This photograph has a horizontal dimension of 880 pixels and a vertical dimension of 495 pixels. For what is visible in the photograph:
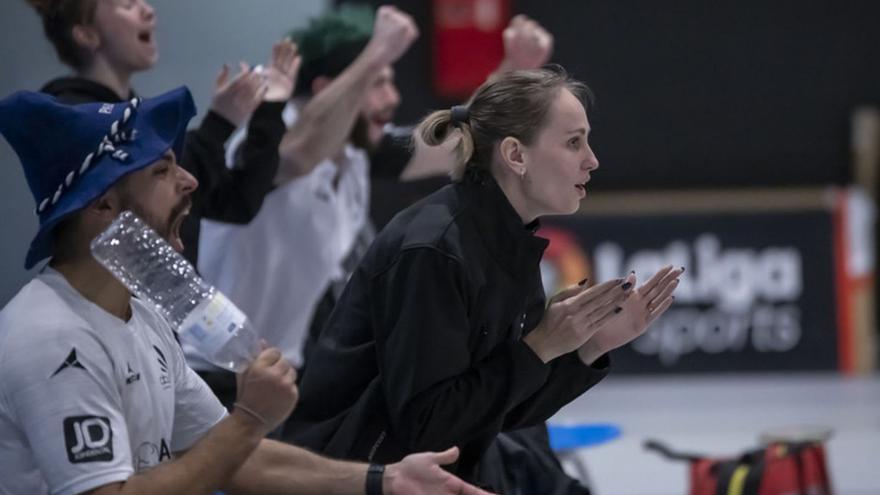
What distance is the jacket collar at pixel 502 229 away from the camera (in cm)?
321

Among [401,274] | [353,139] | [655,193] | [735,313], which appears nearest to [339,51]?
[353,139]

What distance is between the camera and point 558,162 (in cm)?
328

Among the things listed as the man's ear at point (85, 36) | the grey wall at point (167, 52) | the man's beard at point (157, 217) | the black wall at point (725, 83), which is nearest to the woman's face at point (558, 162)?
the man's beard at point (157, 217)

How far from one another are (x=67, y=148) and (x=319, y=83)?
253 cm

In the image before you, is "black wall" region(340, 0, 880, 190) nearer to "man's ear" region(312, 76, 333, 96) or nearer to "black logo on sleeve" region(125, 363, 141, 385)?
"man's ear" region(312, 76, 333, 96)

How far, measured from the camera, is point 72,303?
256 cm

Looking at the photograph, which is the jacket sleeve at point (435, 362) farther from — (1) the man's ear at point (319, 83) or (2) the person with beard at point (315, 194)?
(1) the man's ear at point (319, 83)

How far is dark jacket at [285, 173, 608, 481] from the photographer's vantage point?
306cm

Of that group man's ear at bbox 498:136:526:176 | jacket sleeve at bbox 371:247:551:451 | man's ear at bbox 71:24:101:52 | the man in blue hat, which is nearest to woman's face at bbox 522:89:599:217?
man's ear at bbox 498:136:526:176

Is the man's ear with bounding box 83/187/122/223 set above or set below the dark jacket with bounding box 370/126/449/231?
above

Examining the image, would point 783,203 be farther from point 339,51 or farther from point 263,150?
point 263,150

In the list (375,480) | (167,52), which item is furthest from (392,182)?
(375,480)

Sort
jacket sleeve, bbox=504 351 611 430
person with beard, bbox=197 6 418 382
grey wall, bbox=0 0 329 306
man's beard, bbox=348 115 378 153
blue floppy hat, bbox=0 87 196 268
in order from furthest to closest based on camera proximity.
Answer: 1. man's beard, bbox=348 115 378 153
2. person with beard, bbox=197 6 418 382
3. grey wall, bbox=0 0 329 306
4. jacket sleeve, bbox=504 351 611 430
5. blue floppy hat, bbox=0 87 196 268

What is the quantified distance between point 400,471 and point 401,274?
460mm
